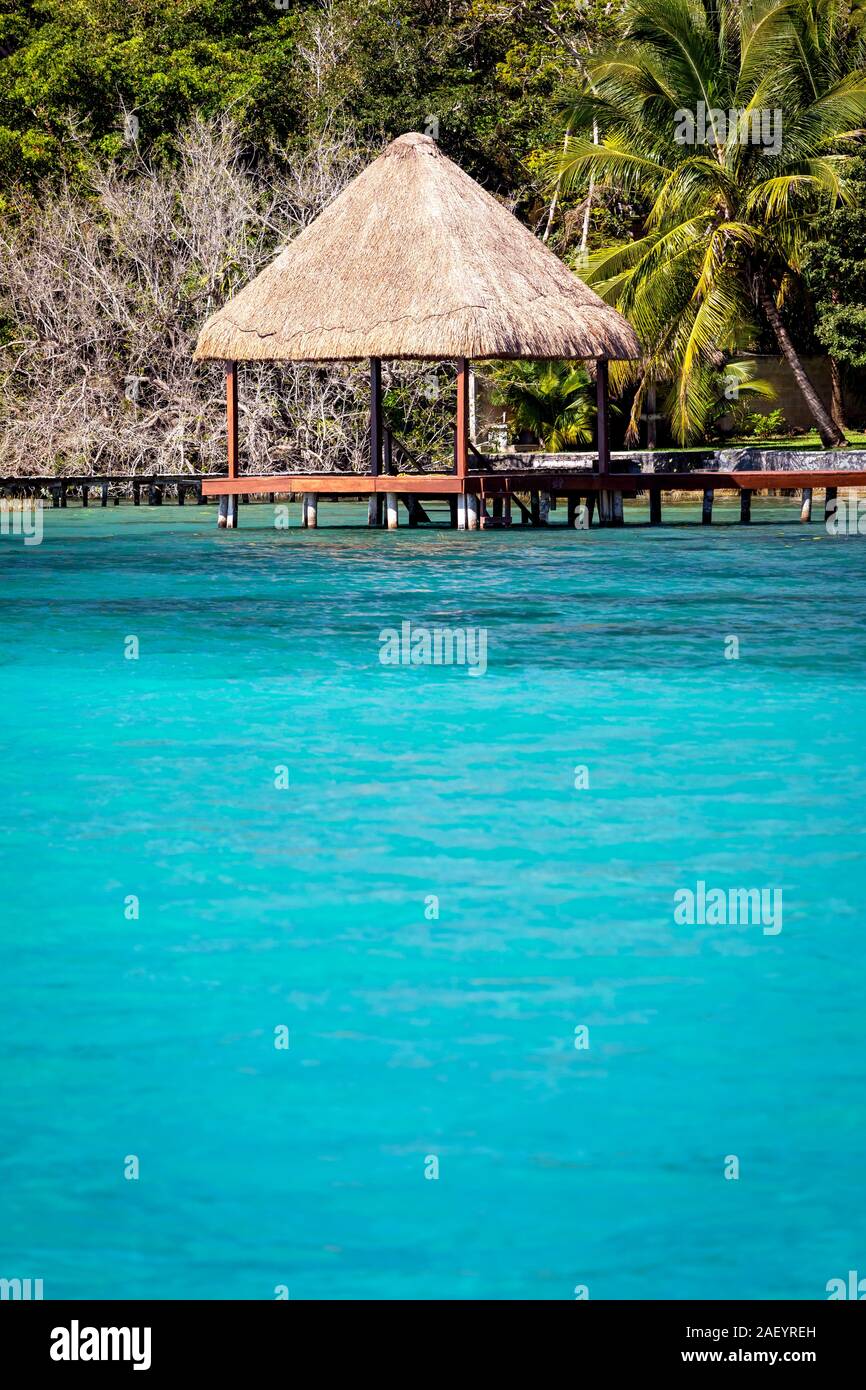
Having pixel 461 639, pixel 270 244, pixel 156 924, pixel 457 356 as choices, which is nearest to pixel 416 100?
pixel 270 244

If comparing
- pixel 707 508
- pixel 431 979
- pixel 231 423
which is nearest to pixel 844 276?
pixel 707 508

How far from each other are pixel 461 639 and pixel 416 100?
837 inches

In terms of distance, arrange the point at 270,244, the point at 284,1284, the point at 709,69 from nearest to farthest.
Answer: the point at 284,1284 → the point at 709,69 → the point at 270,244

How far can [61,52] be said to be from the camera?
107ft

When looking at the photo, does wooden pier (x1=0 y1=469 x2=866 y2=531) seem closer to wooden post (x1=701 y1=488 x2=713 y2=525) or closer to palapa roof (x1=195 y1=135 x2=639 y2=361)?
wooden post (x1=701 y1=488 x2=713 y2=525)

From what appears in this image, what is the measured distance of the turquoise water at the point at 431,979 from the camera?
360cm

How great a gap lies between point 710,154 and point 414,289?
7.66m

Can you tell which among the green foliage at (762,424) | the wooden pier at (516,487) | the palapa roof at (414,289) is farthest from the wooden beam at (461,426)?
the green foliage at (762,424)

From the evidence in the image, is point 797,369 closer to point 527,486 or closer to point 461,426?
point 527,486

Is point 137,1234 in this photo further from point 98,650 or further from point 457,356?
point 457,356

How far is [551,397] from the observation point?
96.0 feet

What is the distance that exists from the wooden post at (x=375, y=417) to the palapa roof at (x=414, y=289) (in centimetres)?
96

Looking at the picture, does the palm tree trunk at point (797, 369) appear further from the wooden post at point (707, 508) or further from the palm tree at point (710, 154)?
the wooden post at point (707, 508)

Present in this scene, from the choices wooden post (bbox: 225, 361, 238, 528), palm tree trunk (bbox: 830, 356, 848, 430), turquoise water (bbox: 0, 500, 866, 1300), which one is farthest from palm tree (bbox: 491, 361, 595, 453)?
turquoise water (bbox: 0, 500, 866, 1300)
